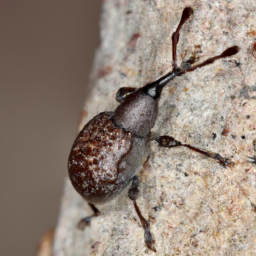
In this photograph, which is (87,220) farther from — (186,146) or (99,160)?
(186,146)

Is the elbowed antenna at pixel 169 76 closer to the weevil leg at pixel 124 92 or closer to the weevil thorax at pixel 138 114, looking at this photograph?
the weevil thorax at pixel 138 114

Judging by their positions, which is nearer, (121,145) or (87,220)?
(121,145)

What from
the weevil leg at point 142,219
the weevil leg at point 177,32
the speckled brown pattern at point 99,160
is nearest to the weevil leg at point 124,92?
the speckled brown pattern at point 99,160

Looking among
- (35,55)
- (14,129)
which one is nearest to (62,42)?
(35,55)

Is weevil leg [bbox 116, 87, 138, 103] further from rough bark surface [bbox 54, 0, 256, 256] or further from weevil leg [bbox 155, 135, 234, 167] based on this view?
weevil leg [bbox 155, 135, 234, 167]

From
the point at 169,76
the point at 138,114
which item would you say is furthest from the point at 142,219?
the point at 169,76

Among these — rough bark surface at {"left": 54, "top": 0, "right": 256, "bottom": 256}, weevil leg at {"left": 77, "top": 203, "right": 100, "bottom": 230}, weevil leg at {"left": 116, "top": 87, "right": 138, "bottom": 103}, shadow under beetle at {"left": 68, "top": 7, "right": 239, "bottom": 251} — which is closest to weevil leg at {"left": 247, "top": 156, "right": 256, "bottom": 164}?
rough bark surface at {"left": 54, "top": 0, "right": 256, "bottom": 256}

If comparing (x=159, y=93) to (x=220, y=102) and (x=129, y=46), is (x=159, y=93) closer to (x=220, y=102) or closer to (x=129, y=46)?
(x=220, y=102)
